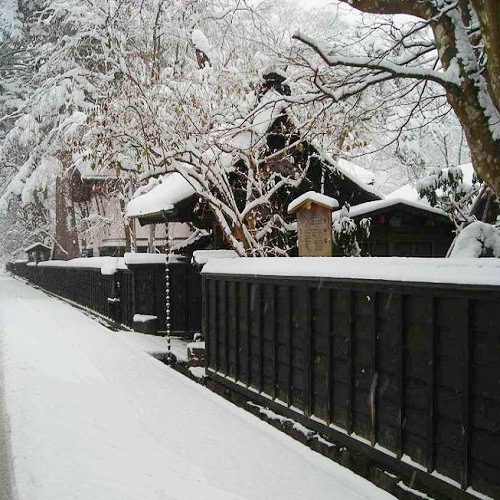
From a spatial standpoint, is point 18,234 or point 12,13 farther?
point 18,234

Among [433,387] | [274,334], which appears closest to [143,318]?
[274,334]

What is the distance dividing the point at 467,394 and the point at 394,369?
2.86 feet

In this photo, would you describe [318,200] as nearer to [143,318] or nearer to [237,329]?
[237,329]

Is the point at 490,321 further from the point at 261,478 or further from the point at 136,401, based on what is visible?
the point at 136,401

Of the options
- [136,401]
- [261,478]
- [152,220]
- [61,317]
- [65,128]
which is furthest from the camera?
[65,128]

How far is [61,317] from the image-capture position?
1650 centimetres

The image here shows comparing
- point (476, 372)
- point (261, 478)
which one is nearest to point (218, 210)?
point (261, 478)

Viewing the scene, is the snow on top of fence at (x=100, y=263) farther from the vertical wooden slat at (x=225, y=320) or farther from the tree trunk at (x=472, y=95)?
the tree trunk at (x=472, y=95)

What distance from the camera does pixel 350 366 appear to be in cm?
538

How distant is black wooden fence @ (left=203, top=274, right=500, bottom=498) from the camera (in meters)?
3.92

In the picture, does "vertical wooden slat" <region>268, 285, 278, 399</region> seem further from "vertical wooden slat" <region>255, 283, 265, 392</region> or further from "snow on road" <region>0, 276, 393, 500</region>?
"snow on road" <region>0, 276, 393, 500</region>

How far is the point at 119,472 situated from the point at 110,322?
1340 cm

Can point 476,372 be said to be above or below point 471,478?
above

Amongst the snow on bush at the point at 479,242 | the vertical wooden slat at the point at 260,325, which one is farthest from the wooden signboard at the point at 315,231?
the snow on bush at the point at 479,242
